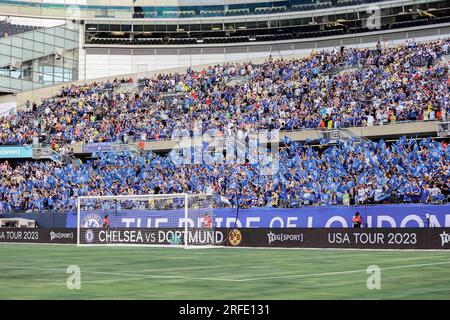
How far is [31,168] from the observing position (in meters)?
62.0

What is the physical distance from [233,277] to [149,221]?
2596cm

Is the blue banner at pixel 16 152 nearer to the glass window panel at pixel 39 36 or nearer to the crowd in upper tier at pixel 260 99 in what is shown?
the crowd in upper tier at pixel 260 99

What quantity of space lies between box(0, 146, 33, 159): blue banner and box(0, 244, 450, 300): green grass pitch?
3433 centimetres

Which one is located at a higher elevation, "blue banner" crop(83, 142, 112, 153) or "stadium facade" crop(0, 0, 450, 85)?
"stadium facade" crop(0, 0, 450, 85)

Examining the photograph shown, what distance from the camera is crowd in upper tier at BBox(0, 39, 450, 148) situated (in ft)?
166

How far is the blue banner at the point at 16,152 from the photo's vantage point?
63.4 meters

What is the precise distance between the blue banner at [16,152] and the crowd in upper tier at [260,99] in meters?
1.35

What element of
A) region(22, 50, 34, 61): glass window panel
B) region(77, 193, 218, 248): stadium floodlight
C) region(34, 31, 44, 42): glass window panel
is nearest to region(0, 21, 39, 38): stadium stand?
region(34, 31, 44, 42): glass window panel

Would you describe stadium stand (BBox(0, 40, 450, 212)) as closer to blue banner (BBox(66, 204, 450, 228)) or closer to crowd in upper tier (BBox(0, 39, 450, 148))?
crowd in upper tier (BBox(0, 39, 450, 148))

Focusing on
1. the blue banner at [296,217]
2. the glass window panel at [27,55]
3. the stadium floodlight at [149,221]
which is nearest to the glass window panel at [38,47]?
the glass window panel at [27,55]

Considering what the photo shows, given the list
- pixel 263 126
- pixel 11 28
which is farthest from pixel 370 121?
pixel 11 28

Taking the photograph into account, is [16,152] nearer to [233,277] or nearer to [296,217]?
[296,217]


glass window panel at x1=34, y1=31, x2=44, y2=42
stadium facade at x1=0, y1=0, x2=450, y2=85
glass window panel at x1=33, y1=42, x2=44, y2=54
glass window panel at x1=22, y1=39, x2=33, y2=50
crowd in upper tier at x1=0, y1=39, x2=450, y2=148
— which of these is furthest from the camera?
glass window panel at x1=34, y1=31, x2=44, y2=42
